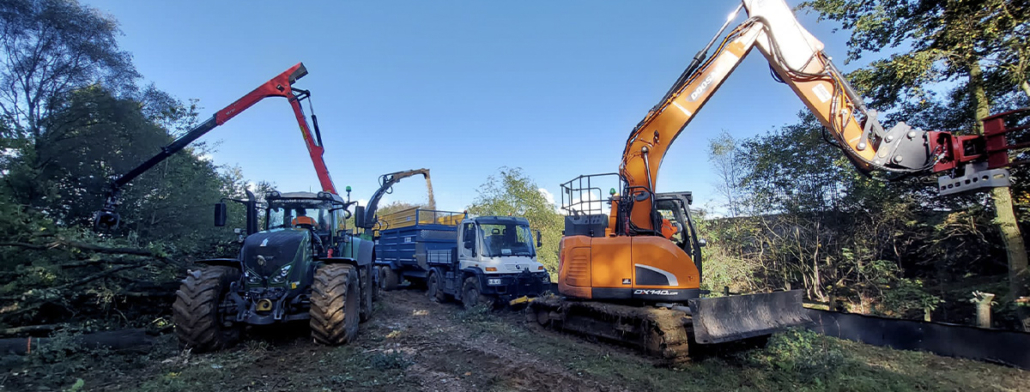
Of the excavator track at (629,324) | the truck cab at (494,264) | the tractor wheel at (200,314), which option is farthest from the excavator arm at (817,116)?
the tractor wheel at (200,314)

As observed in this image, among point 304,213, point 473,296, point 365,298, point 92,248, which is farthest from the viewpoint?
point 473,296

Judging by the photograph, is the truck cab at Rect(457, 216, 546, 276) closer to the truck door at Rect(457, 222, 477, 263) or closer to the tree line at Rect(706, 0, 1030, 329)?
the truck door at Rect(457, 222, 477, 263)

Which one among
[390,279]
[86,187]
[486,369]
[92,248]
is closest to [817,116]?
[486,369]

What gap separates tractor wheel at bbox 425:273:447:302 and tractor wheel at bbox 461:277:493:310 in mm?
1378

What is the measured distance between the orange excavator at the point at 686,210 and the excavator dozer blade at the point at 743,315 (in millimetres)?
15

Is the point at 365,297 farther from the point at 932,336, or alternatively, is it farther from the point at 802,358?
the point at 932,336

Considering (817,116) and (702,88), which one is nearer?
(817,116)

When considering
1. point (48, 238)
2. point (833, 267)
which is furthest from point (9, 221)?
point (833, 267)

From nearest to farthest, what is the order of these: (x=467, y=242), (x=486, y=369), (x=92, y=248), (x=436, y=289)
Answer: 1. (x=486, y=369)
2. (x=92, y=248)
3. (x=467, y=242)
4. (x=436, y=289)

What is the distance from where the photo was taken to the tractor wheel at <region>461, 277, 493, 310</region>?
10695 mm

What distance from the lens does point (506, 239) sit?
11523 mm

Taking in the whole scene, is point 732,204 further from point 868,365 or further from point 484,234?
point 868,365

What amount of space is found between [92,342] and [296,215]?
3.33 m

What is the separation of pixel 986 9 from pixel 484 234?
1039 centimetres
